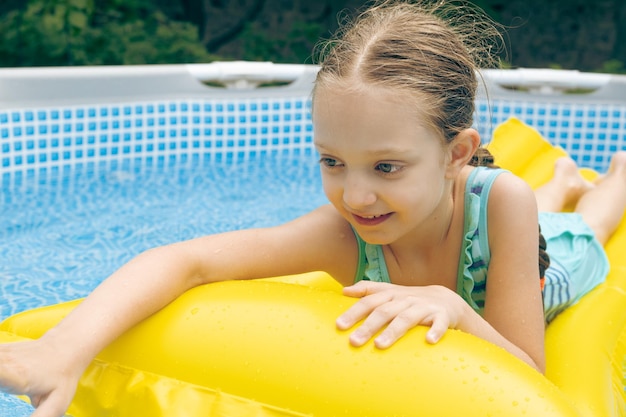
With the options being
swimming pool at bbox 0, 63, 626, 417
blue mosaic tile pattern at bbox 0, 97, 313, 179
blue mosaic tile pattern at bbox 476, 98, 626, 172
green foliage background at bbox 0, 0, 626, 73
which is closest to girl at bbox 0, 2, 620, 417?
swimming pool at bbox 0, 63, 626, 417

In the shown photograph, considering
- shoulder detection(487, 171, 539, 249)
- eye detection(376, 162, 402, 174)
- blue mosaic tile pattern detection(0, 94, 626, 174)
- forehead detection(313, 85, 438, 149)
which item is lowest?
blue mosaic tile pattern detection(0, 94, 626, 174)

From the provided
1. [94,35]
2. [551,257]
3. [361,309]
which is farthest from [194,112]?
[361,309]

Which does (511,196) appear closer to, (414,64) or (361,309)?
(414,64)

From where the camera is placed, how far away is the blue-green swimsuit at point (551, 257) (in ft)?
6.12

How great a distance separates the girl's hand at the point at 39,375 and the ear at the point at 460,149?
0.86 metres

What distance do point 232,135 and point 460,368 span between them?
399 cm

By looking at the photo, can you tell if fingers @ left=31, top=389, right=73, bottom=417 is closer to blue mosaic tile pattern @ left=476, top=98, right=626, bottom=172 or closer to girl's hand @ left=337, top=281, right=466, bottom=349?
girl's hand @ left=337, top=281, right=466, bottom=349

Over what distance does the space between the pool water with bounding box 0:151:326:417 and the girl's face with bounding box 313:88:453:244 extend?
1601 mm

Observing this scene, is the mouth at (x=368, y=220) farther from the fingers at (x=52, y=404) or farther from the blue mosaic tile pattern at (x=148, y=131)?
the blue mosaic tile pattern at (x=148, y=131)

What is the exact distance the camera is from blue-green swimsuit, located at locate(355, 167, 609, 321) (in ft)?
6.12

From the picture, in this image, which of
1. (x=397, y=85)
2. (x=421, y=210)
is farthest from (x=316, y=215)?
(x=397, y=85)

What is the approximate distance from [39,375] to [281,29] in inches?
274

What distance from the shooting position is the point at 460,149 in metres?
1.78

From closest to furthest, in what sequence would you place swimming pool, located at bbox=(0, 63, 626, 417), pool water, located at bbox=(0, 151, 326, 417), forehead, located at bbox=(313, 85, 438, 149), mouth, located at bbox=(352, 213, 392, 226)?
forehead, located at bbox=(313, 85, 438, 149) < mouth, located at bbox=(352, 213, 392, 226) < pool water, located at bbox=(0, 151, 326, 417) < swimming pool, located at bbox=(0, 63, 626, 417)
